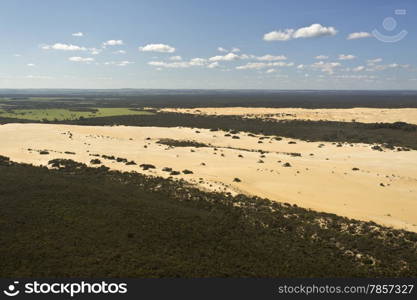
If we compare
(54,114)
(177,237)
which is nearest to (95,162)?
(177,237)

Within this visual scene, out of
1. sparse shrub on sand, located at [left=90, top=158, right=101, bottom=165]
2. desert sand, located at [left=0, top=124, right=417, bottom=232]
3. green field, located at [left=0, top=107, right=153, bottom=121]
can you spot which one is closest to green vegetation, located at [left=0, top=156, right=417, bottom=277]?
desert sand, located at [left=0, top=124, right=417, bottom=232]

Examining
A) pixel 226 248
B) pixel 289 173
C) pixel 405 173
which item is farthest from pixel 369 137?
pixel 226 248

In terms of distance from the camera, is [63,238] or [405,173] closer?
[63,238]

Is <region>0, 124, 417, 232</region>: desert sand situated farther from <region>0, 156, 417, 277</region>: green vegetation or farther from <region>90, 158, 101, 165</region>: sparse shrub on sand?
<region>0, 156, 417, 277</region>: green vegetation

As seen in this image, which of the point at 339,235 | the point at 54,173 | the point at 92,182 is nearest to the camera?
the point at 339,235

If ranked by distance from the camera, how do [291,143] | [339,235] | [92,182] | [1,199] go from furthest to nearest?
[291,143], [92,182], [1,199], [339,235]

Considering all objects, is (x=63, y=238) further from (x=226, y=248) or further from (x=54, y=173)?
(x=54, y=173)

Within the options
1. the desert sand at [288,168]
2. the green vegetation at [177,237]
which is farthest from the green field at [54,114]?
the green vegetation at [177,237]
